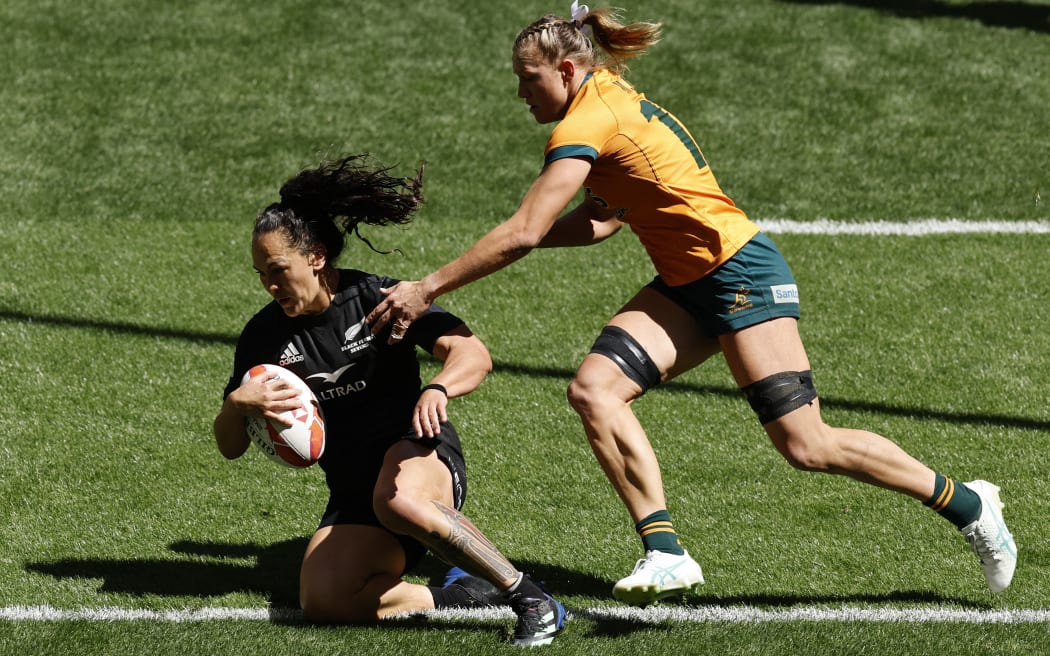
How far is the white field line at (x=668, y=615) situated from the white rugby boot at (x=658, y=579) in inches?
16.8

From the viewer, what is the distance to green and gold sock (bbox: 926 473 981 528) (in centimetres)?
487

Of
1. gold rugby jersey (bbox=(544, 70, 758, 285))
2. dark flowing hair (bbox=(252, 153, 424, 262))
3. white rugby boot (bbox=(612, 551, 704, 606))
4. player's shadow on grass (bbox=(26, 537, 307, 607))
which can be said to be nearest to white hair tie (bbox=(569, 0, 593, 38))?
gold rugby jersey (bbox=(544, 70, 758, 285))

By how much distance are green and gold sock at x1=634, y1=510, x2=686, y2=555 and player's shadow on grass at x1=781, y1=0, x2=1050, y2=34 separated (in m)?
8.86

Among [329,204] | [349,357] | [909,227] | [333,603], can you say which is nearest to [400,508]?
[333,603]

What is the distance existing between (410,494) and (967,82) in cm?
801

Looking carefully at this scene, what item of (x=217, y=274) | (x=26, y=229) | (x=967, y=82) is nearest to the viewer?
(x=217, y=274)

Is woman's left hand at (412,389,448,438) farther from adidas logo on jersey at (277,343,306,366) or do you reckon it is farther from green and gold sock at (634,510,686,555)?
green and gold sock at (634,510,686,555)

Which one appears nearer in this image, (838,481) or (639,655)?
(639,655)

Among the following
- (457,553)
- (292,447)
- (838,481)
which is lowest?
(838,481)

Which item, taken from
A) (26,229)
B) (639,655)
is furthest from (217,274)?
(639,655)

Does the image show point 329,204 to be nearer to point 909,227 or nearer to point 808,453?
point 808,453

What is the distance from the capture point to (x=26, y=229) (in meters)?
8.66

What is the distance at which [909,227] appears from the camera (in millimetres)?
8773

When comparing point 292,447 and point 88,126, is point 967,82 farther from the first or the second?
point 292,447
